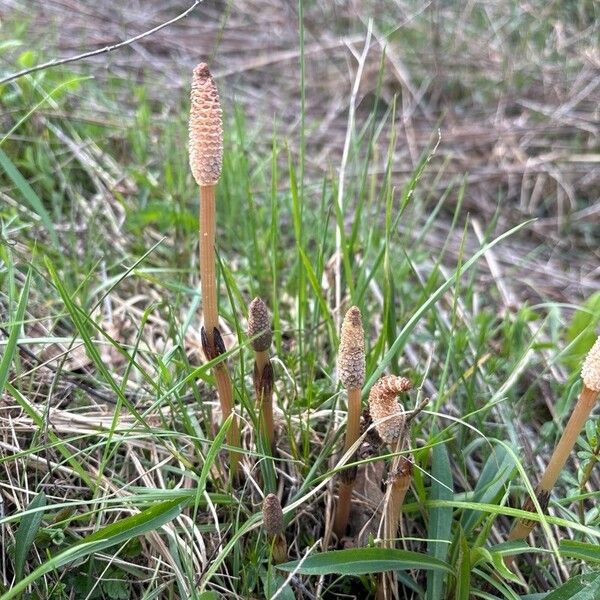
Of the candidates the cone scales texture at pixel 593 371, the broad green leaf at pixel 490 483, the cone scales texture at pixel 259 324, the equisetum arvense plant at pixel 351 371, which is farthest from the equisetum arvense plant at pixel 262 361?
the cone scales texture at pixel 593 371

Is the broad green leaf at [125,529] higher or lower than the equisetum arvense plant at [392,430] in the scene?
lower

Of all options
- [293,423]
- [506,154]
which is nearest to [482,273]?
[506,154]

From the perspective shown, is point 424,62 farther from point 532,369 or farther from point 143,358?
point 143,358

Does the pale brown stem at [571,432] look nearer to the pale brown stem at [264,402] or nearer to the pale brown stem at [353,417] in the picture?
the pale brown stem at [353,417]

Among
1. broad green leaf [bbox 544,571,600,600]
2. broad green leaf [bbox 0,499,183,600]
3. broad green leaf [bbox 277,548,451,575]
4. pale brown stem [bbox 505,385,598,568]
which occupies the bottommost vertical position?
broad green leaf [bbox 544,571,600,600]

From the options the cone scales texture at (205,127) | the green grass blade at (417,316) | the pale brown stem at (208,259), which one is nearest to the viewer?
the cone scales texture at (205,127)

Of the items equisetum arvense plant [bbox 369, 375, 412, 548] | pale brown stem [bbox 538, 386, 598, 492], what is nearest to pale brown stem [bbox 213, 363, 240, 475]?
equisetum arvense plant [bbox 369, 375, 412, 548]

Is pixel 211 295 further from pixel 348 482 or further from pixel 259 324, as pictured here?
pixel 348 482

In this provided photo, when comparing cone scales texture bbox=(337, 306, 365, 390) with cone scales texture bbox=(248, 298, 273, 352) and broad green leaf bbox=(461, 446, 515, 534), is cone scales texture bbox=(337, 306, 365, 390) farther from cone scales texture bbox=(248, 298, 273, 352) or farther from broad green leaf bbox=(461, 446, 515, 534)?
broad green leaf bbox=(461, 446, 515, 534)
